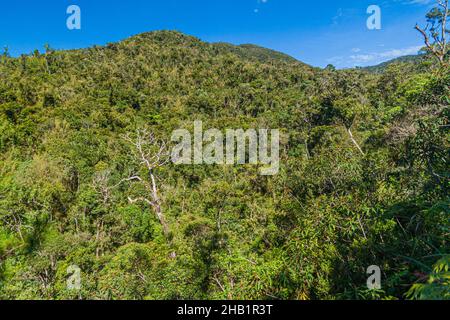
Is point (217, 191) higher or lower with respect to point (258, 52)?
lower

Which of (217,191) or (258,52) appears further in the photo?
(258,52)

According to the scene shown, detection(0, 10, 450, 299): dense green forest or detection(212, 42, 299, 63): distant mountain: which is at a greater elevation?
detection(212, 42, 299, 63): distant mountain

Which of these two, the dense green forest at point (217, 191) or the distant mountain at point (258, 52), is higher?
the distant mountain at point (258, 52)

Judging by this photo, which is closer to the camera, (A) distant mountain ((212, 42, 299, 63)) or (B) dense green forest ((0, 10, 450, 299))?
(B) dense green forest ((0, 10, 450, 299))

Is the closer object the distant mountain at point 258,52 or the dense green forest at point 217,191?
the dense green forest at point 217,191
